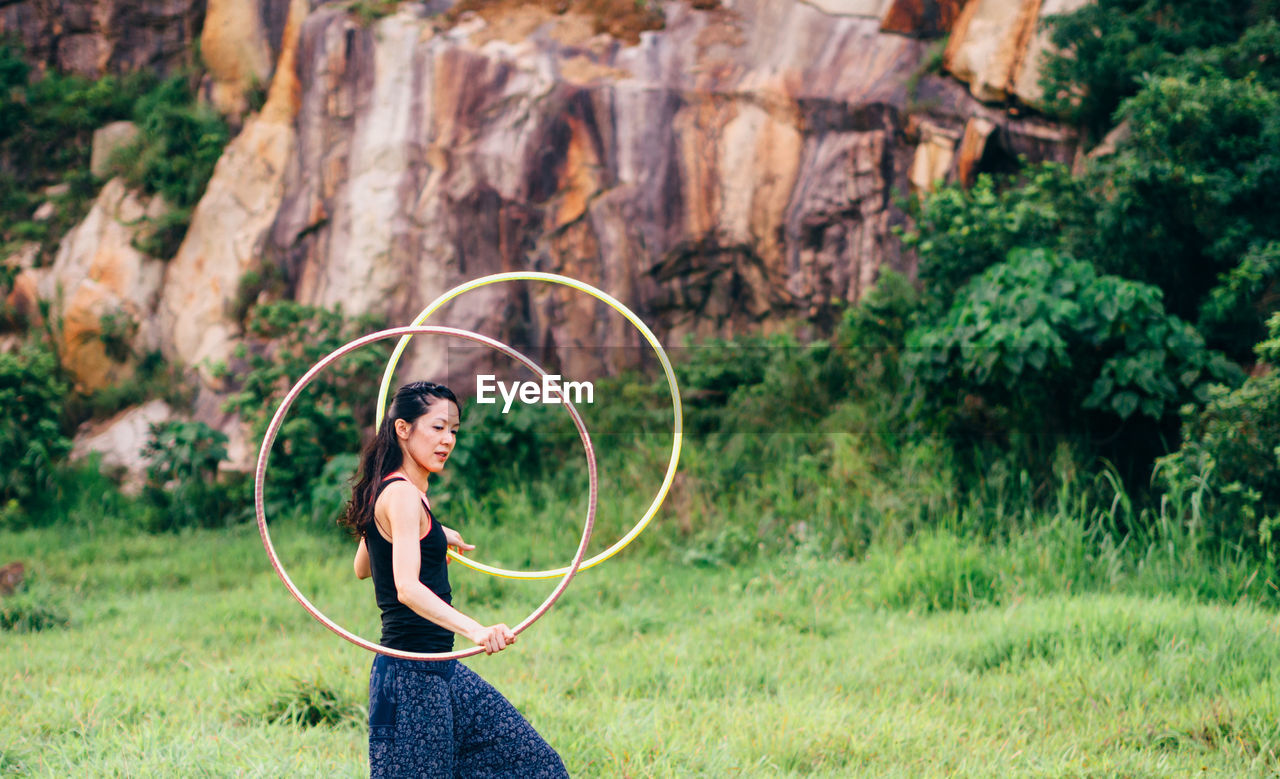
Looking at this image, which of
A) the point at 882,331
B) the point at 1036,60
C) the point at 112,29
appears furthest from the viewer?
the point at 112,29

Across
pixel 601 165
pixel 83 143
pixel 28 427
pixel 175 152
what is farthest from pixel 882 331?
pixel 83 143

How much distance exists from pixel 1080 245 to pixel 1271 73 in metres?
1.71

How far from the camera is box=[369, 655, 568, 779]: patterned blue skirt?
9.09 ft

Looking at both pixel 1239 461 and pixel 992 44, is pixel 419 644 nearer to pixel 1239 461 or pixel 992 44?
pixel 1239 461

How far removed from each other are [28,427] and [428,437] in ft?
25.5

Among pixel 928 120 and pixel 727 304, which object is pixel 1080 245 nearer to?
pixel 928 120

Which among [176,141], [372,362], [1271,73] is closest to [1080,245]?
[1271,73]

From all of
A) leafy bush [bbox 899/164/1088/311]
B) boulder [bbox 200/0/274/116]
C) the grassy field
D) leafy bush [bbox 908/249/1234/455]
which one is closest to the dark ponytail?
the grassy field

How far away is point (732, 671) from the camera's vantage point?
480 cm

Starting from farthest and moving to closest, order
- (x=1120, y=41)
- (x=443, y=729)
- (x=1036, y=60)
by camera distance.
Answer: (x=1036, y=60) < (x=1120, y=41) < (x=443, y=729)

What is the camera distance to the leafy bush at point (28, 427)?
8.52 m

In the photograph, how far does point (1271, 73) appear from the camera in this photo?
6.92m

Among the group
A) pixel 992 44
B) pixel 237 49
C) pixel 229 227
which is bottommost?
pixel 229 227

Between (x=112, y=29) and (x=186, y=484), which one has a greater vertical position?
(x=112, y=29)
